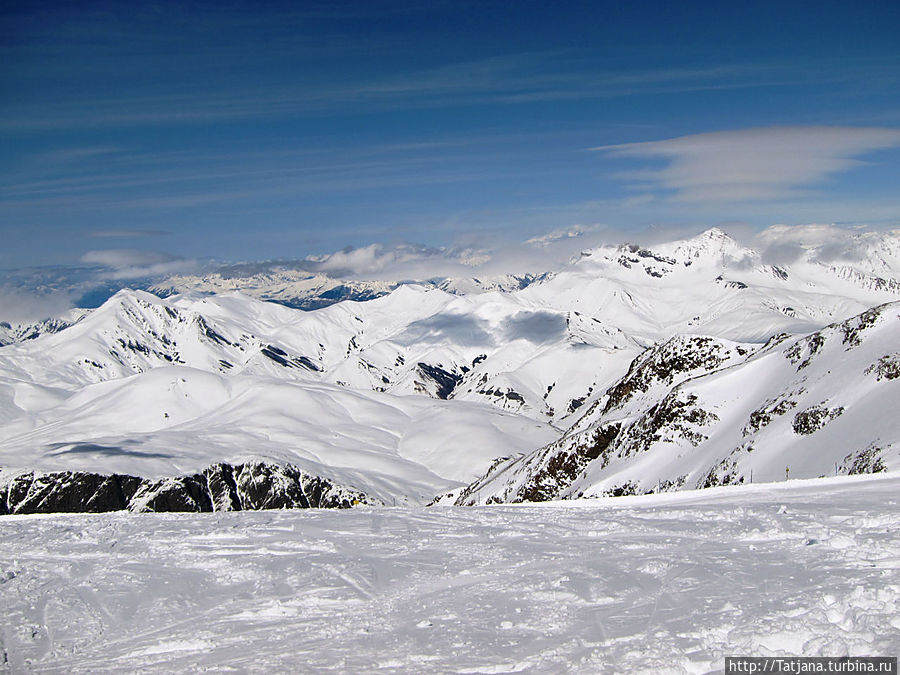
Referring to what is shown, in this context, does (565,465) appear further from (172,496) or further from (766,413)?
(172,496)

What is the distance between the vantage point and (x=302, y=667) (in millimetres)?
11227

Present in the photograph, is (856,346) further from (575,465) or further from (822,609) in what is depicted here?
(822,609)

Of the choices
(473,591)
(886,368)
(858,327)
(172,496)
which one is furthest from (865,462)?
(172,496)

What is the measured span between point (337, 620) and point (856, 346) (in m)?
61.4

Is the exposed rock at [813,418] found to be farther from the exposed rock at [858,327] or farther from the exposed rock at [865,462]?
the exposed rock at [858,327]

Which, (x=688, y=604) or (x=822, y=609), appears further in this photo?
(x=688, y=604)

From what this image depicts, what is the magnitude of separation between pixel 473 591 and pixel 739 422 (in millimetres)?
58050

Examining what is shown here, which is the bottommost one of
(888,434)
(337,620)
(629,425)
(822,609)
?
(629,425)

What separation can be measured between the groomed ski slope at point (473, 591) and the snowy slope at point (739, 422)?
874 inches

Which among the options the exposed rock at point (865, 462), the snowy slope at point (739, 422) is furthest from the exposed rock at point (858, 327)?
the exposed rock at point (865, 462)

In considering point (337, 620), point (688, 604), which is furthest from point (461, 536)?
point (688, 604)

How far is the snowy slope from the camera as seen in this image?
4656 centimetres

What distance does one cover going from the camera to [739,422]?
214ft

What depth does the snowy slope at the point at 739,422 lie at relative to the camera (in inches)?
1833
